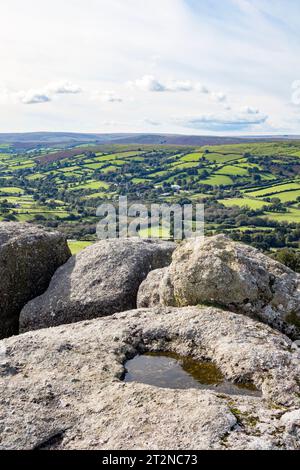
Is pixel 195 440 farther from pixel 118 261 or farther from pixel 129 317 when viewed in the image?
pixel 118 261

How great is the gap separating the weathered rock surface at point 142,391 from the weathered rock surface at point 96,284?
11.7ft

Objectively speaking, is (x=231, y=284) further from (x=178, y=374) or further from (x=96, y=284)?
(x=96, y=284)

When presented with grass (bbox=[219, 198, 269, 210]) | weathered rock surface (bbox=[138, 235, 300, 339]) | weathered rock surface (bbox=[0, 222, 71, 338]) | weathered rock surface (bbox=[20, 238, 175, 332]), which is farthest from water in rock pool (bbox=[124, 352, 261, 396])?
grass (bbox=[219, 198, 269, 210])

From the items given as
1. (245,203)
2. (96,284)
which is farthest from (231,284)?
(245,203)

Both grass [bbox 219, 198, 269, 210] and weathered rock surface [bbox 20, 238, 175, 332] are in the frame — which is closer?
weathered rock surface [bbox 20, 238, 175, 332]

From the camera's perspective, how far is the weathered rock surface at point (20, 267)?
66.6 ft

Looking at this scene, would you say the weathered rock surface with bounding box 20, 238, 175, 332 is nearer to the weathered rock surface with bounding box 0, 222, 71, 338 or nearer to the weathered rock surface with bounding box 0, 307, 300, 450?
the weathered rock surface with bounding box 0, 222, 71, 338

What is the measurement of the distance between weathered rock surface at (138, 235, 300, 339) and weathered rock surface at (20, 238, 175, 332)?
2791mm

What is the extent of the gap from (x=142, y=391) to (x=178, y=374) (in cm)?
183

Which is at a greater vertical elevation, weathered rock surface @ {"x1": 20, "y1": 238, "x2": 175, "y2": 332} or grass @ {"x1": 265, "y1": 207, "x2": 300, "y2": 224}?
weathered rock surface @ {"x1": 20, "y1": 238, "x2": 175, "y2": 332}

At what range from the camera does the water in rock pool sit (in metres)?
12.1

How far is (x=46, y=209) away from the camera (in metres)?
184

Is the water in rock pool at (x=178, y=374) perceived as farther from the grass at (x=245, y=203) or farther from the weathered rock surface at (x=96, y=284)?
the grass at (x=245, y=203)

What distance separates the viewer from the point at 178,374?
42.0ft
